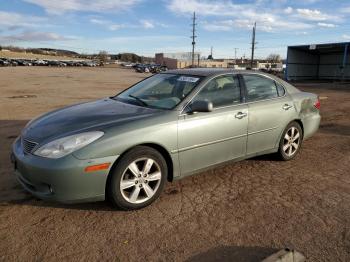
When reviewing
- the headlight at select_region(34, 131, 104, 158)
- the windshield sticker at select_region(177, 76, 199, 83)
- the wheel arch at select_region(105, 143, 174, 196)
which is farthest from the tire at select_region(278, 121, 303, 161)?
the headlight at select_region(34, 131, 104, 158)

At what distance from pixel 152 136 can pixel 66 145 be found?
2.97 feet

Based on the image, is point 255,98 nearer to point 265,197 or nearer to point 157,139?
point 265,197

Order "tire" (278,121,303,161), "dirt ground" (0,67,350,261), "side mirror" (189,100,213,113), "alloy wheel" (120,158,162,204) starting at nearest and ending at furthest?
"dirt ground" (0,67,350,261) → "alloy wheel" (120,158,162,204) → "side mirror" (189,100,213,113) → "tire" (278,121,303,161)

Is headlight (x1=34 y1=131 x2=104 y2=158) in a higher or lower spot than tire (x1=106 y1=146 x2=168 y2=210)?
higher

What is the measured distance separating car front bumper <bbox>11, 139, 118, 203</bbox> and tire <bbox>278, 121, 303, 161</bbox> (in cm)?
300

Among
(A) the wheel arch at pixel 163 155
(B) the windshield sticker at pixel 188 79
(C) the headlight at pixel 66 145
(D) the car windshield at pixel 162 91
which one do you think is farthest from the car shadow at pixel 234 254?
(B) the windshield sticker at pixel 188 79

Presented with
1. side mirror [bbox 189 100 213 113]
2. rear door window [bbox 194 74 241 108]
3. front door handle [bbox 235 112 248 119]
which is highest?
rear door window [bbox 194 74 241 108]

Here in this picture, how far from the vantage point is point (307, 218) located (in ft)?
12.0

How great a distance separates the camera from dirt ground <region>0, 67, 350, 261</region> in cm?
302

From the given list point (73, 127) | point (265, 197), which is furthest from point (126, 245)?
point (265, 197)

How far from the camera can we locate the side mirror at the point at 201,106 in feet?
13.4

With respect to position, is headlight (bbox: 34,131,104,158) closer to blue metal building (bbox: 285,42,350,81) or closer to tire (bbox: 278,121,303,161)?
tire (bbox: 278,121,303,161)

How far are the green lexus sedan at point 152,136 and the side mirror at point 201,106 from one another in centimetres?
1

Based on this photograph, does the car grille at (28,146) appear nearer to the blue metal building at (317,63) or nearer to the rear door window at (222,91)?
the rear door window at (222,91)
